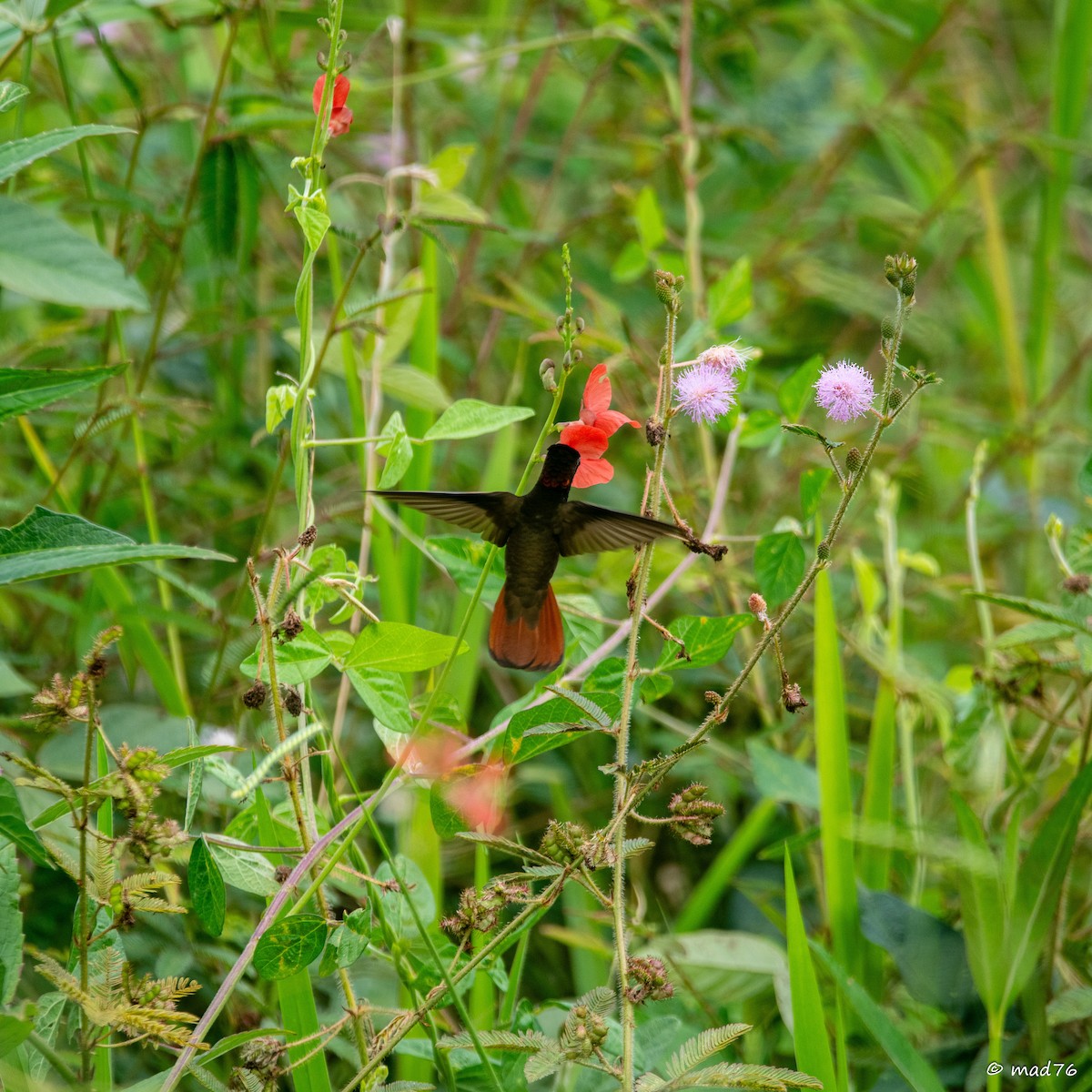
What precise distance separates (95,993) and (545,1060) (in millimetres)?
338

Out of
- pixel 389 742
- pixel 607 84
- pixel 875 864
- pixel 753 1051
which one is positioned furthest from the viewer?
pixel 607 84

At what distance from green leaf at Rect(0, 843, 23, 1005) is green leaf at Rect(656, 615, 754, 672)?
1.73 feet

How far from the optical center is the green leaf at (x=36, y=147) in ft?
2.58

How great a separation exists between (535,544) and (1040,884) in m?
0.67

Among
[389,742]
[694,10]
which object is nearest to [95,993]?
[389,742]

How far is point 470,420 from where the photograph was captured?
1001mm

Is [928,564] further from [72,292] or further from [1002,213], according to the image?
[1002,213]

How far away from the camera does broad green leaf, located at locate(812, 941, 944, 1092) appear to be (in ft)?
3.51

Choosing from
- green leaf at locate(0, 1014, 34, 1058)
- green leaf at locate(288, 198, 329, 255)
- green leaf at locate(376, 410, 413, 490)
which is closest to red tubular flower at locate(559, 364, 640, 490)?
Result: green leaf at locate(376, 410, 413, 490)

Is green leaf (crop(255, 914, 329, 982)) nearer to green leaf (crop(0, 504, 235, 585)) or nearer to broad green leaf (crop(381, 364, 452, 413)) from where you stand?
green leaf (crop(0, 504, 235, 585))

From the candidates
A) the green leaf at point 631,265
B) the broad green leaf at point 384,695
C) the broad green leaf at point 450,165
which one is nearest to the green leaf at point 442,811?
the broad green leaf at point 384,695

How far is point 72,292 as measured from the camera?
2.46 ft

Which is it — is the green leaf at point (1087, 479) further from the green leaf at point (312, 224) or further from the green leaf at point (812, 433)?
the green leaf at point (312, 224)

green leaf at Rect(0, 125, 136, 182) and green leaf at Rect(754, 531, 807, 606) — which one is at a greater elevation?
green leaf at Rect(0, 125, 136, 182)
